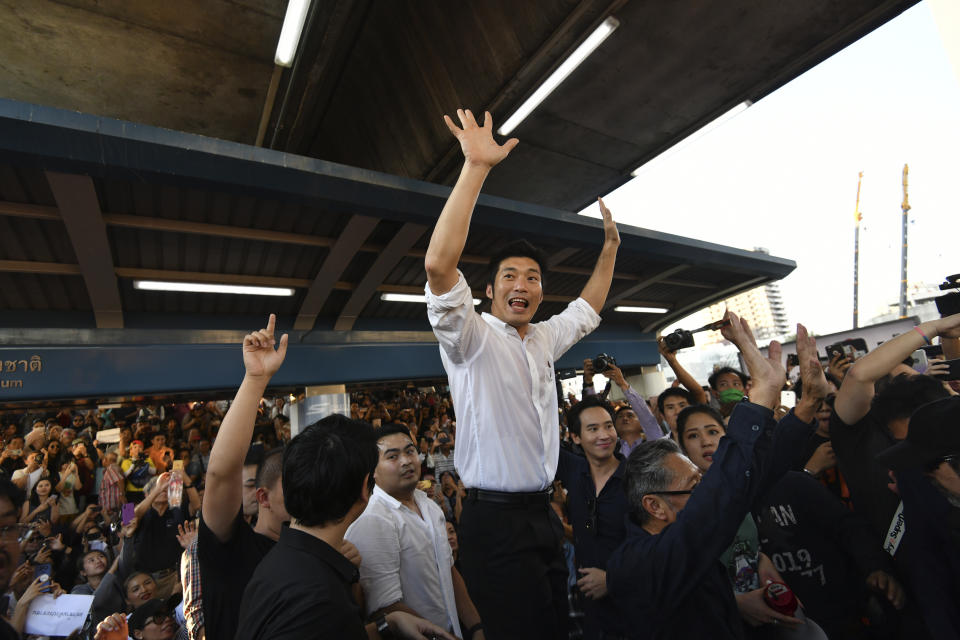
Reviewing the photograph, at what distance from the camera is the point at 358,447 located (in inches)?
65.1

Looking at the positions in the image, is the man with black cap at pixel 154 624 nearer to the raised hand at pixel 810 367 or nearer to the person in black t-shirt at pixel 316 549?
the person in black t-shirt at pixel 316 549

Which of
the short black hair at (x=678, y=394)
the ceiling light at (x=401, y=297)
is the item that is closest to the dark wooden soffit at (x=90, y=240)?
the ceiling light at (x=401, y=297)

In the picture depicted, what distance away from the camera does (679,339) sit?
2404 mm

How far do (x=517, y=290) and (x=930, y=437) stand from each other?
5.31 ft

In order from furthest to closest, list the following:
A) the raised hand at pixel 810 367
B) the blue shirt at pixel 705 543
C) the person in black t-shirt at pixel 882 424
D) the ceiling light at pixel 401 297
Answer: the ceiling light at pixel 401 297, the person in black t-shirt at pixel 882 424, the raised hand at pixel 810 367, the blue shirt at pixel 705 543

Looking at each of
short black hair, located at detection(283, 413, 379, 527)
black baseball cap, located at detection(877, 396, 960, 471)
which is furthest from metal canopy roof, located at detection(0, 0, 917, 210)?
short black hair, located at detection(283, 413, 379, 527)

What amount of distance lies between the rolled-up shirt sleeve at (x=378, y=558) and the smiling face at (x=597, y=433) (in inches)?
Result: 50.6

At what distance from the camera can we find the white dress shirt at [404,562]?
222 centimetres

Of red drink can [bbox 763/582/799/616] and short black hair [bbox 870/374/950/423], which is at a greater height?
short black hair [bbox 870/374/950/423]

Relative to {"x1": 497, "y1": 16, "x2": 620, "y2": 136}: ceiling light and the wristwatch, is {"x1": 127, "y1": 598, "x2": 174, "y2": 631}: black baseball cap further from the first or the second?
Answer: {"x1": 497, "y1": 16, "x2": 620, "y2": 136}: ceiling light

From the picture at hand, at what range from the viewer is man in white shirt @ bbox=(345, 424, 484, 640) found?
2227 mm

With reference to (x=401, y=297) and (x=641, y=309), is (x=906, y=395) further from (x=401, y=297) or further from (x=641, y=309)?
(x=641, y=309)

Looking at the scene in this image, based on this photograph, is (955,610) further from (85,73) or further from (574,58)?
(85,73)

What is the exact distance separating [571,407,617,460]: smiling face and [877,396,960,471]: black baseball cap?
1.35m
